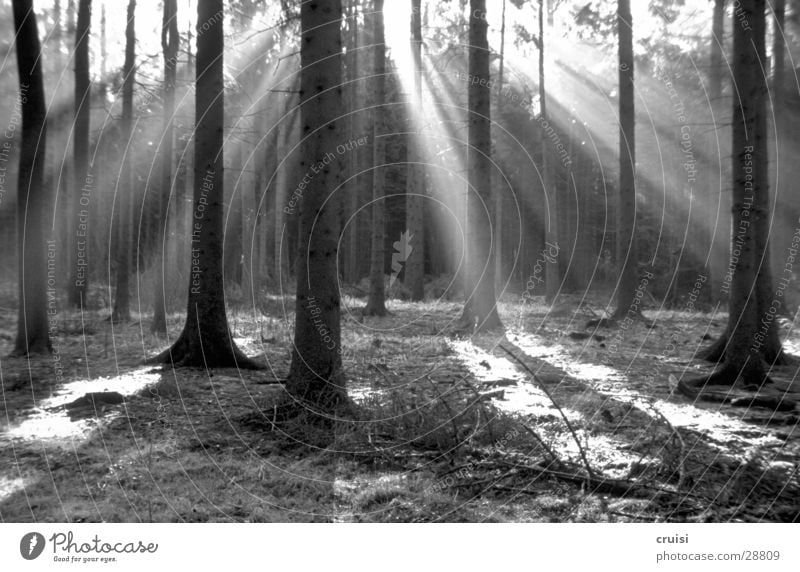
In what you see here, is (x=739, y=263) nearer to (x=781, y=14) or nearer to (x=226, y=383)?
(x=781, y=14)

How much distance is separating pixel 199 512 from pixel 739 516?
3.26 metres

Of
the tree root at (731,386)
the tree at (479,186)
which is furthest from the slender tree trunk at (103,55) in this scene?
the tree root at (731,386)

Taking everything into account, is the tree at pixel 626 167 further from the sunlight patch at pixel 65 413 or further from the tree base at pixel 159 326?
the sunlight patch at pixel 65 413

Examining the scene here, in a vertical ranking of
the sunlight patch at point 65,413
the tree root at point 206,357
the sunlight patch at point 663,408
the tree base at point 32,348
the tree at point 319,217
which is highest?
the tree at point 319,217

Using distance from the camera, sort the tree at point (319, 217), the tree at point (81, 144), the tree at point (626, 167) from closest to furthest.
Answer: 1. the tree at point (319, 217)
2. the tree at point (81, 144)
3. the tree at point (626, 167)

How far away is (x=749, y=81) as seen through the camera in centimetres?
738

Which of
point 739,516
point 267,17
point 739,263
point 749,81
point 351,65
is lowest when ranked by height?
point 739,516

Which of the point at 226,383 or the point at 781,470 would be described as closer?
the point at 781,470

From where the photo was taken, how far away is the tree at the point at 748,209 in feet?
23.8

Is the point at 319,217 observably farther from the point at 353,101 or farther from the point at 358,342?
the point at 353,101

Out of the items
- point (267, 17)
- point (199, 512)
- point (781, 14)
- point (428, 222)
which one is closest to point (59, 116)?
point (267, 17)

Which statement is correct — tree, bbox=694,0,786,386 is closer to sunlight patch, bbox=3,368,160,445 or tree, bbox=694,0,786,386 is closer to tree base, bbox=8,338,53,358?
sunlight patch, bbox=3,368,160,445

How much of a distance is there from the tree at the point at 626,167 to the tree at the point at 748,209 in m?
6.13
